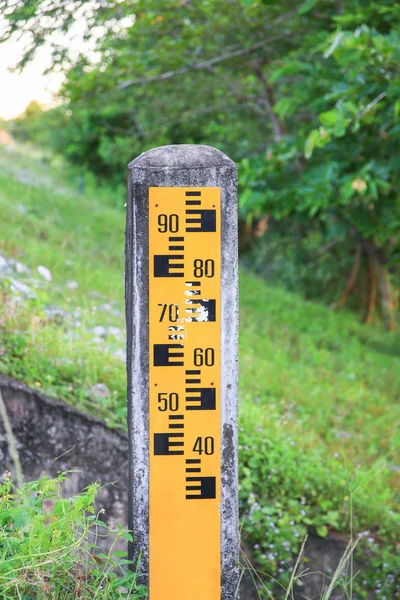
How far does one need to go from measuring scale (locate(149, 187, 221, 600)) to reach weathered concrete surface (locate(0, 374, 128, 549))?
1.02 m

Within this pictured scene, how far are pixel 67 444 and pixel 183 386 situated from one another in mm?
1402

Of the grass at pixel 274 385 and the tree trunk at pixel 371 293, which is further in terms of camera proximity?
the tree trunk at pixel 371 293

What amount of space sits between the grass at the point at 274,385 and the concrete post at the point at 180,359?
566mm

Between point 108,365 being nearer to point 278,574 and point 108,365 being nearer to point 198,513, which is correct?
point 278,574

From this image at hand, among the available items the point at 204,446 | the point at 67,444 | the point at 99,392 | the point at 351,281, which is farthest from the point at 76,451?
the point at 351,281

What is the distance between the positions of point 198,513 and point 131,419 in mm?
471

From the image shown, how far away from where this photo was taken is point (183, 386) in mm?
2717

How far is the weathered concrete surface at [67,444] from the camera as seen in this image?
3.73 meters

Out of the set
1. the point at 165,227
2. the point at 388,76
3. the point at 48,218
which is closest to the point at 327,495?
the point at 165,227

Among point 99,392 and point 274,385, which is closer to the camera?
point 99,392

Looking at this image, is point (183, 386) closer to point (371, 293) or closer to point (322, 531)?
point (322, 531)

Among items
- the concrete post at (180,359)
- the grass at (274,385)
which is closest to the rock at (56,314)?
the grass at (274,385)

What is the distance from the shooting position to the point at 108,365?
460 centimetres

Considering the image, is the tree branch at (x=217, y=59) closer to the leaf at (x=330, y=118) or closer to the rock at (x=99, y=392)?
the leaf at (x=330, y=118)
